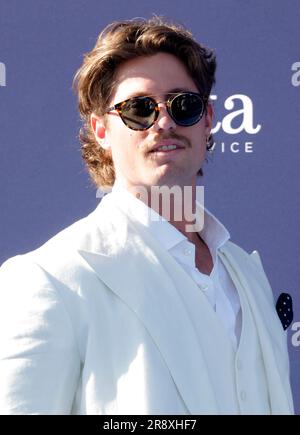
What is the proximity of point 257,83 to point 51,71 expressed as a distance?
0.55 meters

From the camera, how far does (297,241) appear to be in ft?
6.63

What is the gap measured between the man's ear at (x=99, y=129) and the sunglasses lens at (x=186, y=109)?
18 cm

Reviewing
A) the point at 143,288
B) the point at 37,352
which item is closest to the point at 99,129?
the point at 143,288

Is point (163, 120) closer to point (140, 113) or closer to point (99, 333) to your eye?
point (140, 113)

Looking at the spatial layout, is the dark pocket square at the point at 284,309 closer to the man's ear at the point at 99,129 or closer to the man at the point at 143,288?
the man at the point at 143,288

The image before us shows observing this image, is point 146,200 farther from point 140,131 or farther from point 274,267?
point 274,267

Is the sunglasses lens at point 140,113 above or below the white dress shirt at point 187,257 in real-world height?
above

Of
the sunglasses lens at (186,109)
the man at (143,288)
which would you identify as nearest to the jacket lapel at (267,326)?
the man at (143,288)

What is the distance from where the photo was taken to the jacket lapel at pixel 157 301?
116cm

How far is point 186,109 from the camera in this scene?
1367 millimetres

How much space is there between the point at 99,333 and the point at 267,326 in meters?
0.37

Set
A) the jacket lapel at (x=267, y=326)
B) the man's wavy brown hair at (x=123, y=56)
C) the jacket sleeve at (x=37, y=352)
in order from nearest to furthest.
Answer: the jacket sleeve at (x=37, y=352), the jacket lapel at (x=267, y=326), the man's wavy brown hair at (x=123, y=56)

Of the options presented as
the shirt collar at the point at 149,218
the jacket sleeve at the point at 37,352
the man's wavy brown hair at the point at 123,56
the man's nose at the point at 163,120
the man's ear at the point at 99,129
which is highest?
the man's wavy brown hair at the point at 123,56

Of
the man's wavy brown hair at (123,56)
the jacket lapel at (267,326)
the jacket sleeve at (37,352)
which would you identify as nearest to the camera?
the jacket sleeve at (37,352)
